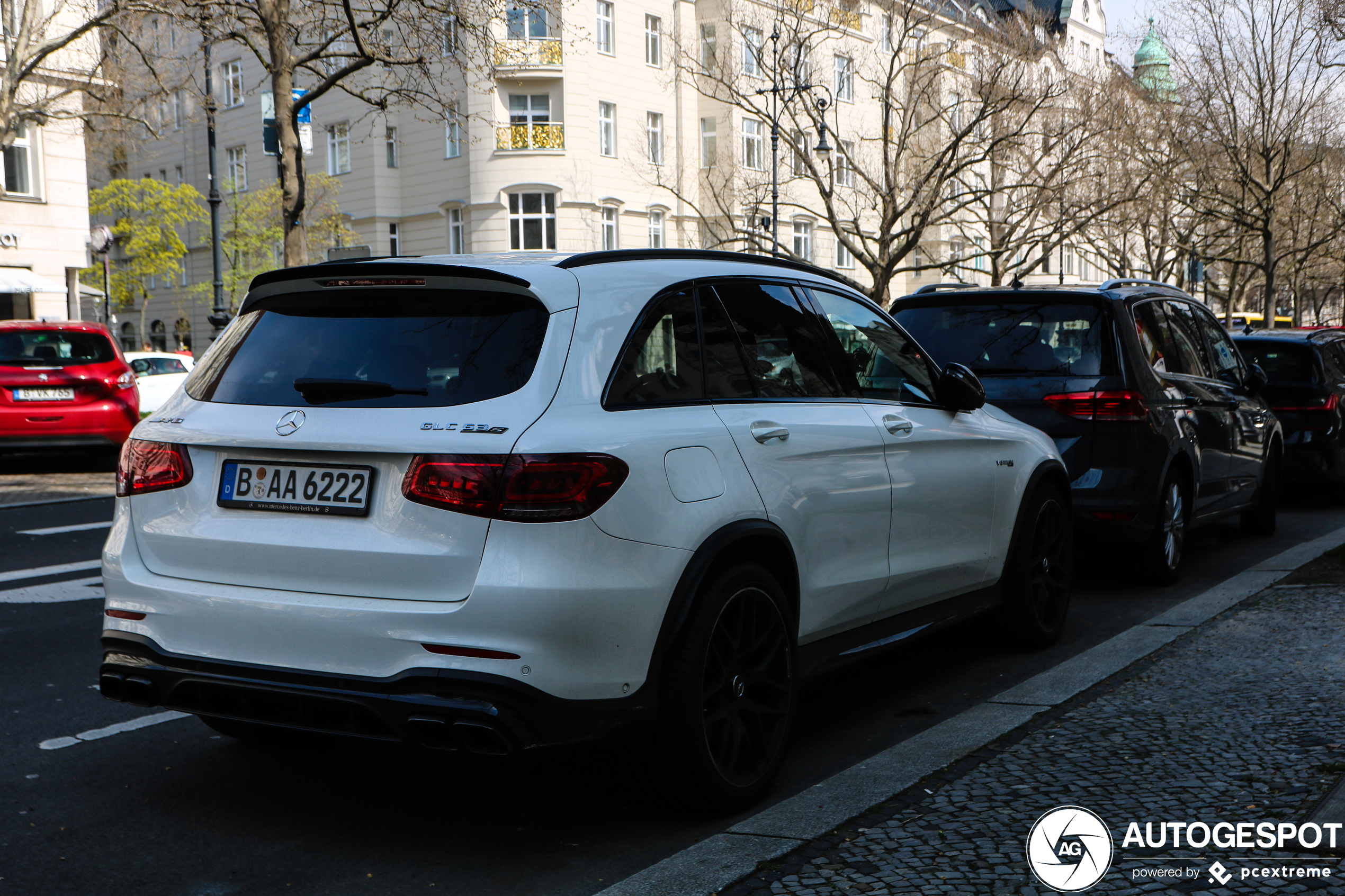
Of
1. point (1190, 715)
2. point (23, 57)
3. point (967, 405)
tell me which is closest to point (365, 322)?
point (967, 405)

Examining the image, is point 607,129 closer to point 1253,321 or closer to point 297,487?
point 1253,321

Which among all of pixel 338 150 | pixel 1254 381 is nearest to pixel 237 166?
pixel 338 150

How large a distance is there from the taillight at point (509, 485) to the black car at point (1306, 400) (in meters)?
9.84

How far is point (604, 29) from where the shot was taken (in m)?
43.2

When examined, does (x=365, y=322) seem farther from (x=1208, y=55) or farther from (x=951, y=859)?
(x=1208, y=55)

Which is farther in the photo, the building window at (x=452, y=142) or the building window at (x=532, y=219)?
the building window at (x=452, y=142)

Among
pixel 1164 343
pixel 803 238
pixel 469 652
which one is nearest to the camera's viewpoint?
pixel 469 652

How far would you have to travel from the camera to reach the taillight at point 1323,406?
11.8 m

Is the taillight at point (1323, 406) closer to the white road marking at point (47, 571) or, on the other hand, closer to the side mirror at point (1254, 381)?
the side mirror at point (1254, 381)

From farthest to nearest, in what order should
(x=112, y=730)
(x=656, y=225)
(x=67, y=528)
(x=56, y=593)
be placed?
(x=656, y=225), (x=67, y=528), (x=56, y=593), (x=112, y=730)

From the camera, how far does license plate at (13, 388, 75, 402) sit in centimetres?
1452

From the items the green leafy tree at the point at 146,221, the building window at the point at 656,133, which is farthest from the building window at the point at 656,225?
the green leafy tree at the point at 146,221

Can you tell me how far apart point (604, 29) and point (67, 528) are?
35.5 metres
